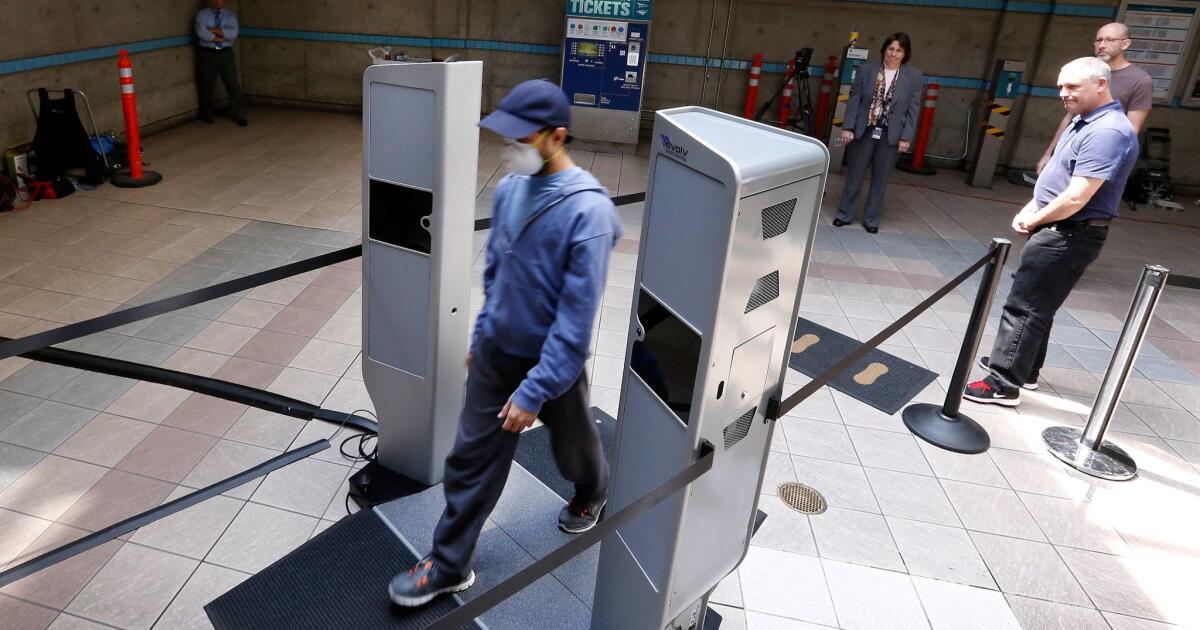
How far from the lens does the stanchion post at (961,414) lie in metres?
3.86

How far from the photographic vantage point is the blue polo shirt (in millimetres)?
3764

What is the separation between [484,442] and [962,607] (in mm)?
1988

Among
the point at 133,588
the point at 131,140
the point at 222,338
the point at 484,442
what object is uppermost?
the point at 484,442

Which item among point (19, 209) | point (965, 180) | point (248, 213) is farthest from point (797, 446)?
point (965, 180)

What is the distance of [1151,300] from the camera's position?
3.69 metres

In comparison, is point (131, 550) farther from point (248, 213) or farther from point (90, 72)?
point (90, 72)

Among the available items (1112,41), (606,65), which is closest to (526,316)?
(1112,41)

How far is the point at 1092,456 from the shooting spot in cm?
400

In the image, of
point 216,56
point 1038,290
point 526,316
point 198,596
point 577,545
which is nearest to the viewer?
point 577,545

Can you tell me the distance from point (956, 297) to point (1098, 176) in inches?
94.6

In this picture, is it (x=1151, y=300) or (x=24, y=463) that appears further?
(x=1151, y=300)

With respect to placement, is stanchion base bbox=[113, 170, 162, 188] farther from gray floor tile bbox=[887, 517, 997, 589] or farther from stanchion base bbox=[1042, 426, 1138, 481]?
stanchion base bbox=[1042, 426, 1138, 481]

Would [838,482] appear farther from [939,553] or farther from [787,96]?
[787,96]

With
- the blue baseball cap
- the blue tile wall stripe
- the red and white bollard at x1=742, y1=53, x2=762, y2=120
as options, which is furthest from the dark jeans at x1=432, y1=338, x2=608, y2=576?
the red and white bollard at x1=742, y1=53, x2=762, y2=120
